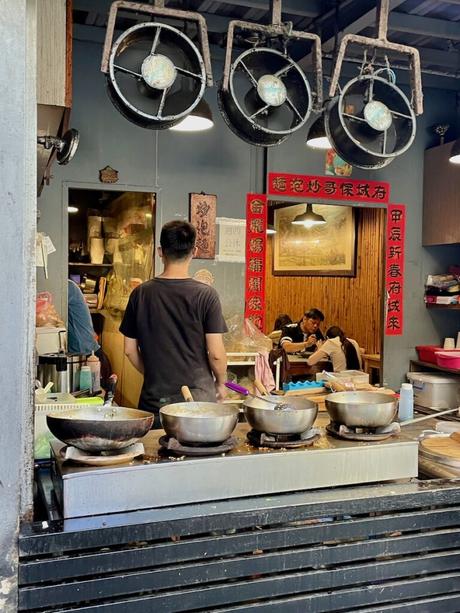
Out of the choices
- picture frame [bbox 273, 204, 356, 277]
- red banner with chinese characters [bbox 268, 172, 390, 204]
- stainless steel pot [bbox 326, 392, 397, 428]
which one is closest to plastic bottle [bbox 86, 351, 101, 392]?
stainless steel pot [bbox 326, 392, 397, 428]

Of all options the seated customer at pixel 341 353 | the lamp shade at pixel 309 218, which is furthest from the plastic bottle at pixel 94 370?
the lamp shade at pixel 309 218

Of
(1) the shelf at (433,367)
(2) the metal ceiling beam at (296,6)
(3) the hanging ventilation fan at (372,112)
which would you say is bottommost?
(1) the shelf at (433,367)

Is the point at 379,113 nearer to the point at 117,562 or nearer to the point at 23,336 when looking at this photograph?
the point at 23,336

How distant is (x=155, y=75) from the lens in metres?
2.02

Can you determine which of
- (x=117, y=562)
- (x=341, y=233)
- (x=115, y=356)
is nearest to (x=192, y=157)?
(x=115, y=356)

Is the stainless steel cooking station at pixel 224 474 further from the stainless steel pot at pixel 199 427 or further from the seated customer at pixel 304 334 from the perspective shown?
the seated customer at pixel 304 334

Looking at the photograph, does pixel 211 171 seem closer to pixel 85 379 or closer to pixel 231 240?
pixel 231 240

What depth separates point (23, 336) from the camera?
1.54 m

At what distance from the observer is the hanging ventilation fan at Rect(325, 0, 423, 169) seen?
7.66ft

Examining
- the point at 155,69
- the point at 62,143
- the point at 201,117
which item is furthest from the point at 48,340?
the point at 155,69

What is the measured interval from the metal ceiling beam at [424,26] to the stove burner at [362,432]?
367 centimetres

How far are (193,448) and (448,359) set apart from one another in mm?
4189

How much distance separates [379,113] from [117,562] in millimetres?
1896

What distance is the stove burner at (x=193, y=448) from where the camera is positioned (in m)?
1.67
